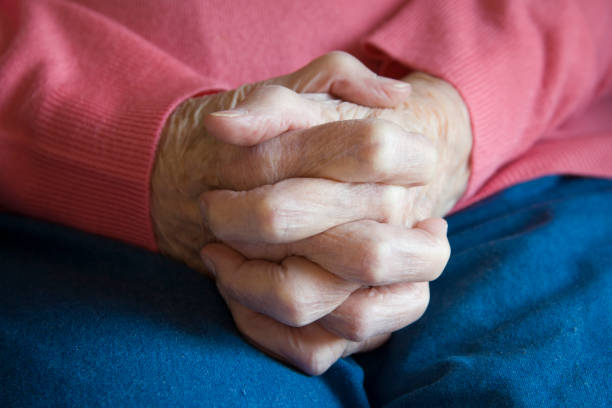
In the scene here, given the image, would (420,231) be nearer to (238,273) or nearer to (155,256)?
(238,273)

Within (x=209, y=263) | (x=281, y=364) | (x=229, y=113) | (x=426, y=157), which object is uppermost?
(x=229, y=113)

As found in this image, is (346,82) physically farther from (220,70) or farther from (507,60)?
(507,60)

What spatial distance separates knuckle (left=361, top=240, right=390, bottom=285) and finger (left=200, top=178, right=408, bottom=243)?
0.15ft

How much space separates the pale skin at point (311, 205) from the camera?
1.86 feet

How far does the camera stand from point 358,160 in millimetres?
568

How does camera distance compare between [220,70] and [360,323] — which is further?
[220,70]

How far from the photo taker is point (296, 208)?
56 centimetres

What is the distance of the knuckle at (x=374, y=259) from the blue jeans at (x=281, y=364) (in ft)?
0.57

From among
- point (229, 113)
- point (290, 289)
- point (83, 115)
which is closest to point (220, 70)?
point (83, 115)

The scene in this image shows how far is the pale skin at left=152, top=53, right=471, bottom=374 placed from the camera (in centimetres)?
57

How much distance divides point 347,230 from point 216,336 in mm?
222

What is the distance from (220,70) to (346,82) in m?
0.27

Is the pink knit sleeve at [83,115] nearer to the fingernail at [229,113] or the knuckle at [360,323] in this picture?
the fingernail at [229,113]

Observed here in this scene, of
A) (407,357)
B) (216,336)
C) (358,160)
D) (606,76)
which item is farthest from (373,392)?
(606,76)
